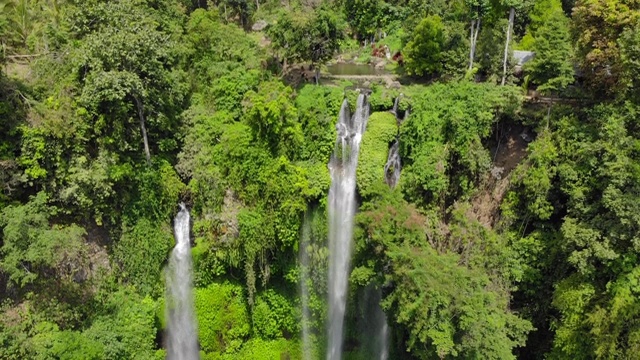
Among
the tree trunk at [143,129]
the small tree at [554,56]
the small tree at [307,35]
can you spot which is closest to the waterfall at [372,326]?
the tree trunk at [143,129]

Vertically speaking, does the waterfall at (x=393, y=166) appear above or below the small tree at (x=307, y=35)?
below

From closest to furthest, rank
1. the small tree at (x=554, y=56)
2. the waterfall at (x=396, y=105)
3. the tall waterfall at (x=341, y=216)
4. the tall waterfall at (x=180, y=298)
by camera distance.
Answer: the small tree at (x=554, y=56) → the tall waterfall at (x=180, y=298) → the tall waterfall at (x=341, y=216) → the waterfall at (x=396, y=105)

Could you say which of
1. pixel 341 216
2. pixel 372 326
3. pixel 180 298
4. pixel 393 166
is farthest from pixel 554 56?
pixel 180 298

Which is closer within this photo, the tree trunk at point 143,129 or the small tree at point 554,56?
the small tree at point 554,56

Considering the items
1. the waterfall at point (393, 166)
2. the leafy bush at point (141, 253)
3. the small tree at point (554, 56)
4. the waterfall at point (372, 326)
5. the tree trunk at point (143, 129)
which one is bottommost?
the waterfall at point (372, 326)

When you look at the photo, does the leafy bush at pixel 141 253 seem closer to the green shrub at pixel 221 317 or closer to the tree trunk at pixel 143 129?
the green shrub at pixel 221 317

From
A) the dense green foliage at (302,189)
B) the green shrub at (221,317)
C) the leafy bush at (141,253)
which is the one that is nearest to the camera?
the dense green foliage at (302,189)

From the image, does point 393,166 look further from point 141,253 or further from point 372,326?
point 141,253
